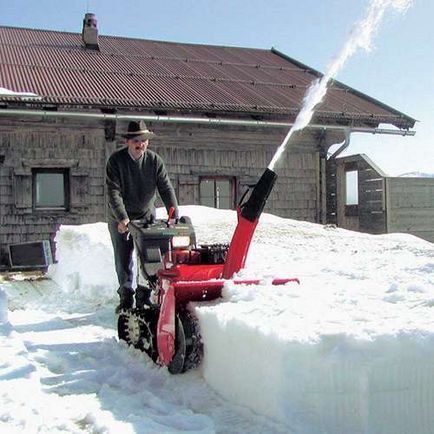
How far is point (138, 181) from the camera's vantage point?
15.7 feet

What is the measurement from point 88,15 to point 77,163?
6086 mm

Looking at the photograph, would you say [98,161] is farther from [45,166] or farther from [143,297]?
[143,297]

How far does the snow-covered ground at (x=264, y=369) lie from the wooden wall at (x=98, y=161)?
21.3 feet

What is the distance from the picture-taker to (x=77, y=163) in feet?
36.8

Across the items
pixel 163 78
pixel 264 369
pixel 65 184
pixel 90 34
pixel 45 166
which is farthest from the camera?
pixel 90 34

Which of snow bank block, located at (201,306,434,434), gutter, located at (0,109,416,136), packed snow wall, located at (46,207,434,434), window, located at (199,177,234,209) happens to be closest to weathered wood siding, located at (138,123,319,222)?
gutter, located at (0,109,416,136)

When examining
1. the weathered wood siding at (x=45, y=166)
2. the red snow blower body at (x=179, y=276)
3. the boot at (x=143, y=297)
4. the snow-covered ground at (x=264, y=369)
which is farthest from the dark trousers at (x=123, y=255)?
the weathered wood siding at (x=45, y=166)

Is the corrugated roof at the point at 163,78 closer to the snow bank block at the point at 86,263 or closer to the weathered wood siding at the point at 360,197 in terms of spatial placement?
the weathered wood siding at the point at 360,197

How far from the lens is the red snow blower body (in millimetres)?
3203

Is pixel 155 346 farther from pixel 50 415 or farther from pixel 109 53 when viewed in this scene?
pixel 109 53

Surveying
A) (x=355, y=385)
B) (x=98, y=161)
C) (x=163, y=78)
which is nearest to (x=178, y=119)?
(x=98, y=161)

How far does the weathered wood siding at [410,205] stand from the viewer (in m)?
12.0

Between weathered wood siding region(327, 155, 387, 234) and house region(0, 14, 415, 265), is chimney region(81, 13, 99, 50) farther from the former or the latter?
weathered wood siding region(327, 155, 387, 234)

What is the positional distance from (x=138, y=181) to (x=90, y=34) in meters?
11.5
